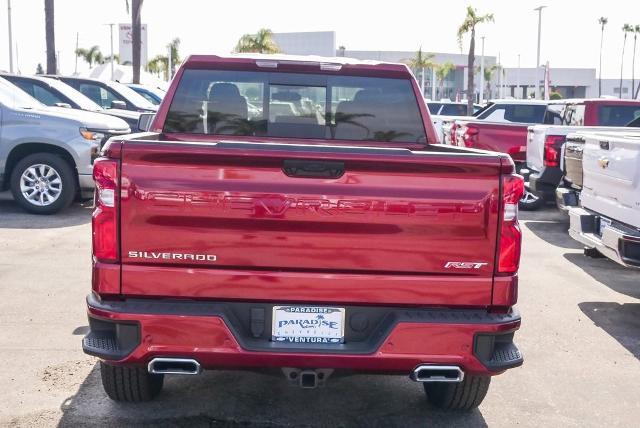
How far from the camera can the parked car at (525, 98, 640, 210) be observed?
11.1 meters

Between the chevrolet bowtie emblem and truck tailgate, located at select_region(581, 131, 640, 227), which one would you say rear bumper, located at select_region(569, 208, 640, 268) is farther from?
the chevrolet bowtie emblem

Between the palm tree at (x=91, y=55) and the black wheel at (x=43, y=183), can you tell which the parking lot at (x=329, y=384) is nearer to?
the black wheel at (x=43, y=183)

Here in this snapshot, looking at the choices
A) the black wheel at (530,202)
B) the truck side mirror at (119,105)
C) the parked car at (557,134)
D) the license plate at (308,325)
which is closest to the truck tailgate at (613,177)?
the parked car at (557,134)

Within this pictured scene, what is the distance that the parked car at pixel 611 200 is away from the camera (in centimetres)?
651

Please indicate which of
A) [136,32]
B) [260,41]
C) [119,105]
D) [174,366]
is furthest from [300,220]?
[260,41]

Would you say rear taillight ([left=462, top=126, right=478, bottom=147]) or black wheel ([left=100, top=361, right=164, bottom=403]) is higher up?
rear taillight ([left=462, top=126, right=478, bottom=147])

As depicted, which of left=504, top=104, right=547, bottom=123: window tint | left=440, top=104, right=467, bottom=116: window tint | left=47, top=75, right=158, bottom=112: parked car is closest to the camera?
left=47, top=75, right=158, bottom=112: parked car

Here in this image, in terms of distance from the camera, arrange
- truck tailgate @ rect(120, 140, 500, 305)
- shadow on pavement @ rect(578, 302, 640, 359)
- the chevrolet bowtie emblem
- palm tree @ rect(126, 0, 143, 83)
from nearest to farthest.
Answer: truck tailgate @ rect(120, 140, 500, 305)
shadow on pavement @ rect(578, 302, 640, 359)
the chevrolet bowtie emblem
palm tree @ rect(126, 0, 143, 83)

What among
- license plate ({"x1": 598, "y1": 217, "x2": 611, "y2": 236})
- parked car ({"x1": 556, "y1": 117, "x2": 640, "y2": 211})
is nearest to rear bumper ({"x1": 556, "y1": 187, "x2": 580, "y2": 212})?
parked car ({"x1": 556, "y1": 117, "x2": 640, "y2": 211})

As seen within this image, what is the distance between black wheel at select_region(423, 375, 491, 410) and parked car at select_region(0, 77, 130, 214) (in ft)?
25.1

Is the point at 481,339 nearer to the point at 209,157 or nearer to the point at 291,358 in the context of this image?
the point at 291,358

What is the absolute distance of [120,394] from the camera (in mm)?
4430

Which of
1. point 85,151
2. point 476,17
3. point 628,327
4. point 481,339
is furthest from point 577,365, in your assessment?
point 476,17

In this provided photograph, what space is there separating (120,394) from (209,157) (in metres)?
1.61
